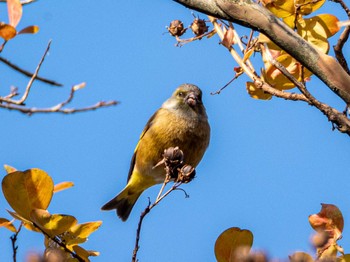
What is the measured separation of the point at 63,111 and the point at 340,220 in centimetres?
118

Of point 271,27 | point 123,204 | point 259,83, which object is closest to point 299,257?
point 271,27

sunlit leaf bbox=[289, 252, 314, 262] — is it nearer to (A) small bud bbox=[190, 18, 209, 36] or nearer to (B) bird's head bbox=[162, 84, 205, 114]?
(A) small bud bbox=[190, 18, 209, 36]

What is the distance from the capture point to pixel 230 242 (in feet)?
6.86

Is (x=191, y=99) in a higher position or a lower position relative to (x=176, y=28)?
higher

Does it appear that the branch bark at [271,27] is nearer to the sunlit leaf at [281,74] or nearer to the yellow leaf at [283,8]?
the yellow leaf at [283,8]

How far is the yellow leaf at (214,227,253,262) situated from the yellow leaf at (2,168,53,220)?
623 mm

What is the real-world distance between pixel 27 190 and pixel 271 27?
3.26 ft

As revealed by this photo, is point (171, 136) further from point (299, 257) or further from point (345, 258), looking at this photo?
point (299, 257)

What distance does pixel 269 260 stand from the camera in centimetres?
125

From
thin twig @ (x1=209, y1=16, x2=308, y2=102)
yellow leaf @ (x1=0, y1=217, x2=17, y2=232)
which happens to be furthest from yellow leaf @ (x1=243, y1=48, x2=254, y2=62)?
yellow leaf @ (x1=0, y1=217, x2=17, y2=232)

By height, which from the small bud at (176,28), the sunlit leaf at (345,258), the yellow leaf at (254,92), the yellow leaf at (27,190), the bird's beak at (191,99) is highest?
the bird's beak at (191,99)

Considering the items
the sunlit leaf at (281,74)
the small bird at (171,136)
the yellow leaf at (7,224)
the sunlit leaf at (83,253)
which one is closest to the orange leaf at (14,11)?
the yellow leaf at (7,224)

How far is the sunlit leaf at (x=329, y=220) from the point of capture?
7.34ft

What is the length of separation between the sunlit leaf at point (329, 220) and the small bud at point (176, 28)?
142cm
